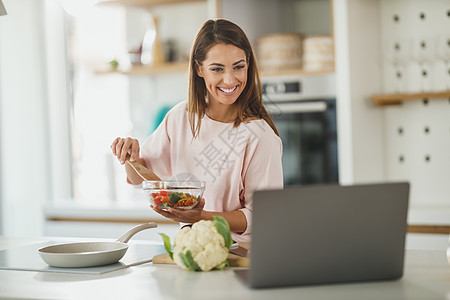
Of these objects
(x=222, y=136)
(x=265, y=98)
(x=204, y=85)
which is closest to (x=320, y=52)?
(x=265, y=98)

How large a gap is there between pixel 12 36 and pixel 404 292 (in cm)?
332

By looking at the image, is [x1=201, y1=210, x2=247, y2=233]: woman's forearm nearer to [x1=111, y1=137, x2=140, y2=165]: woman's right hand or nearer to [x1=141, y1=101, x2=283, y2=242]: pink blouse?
[x1=141, y1=101, x2=283, y2=242]: pink blouse

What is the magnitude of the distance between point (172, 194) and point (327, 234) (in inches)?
20.1

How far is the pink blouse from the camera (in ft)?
6.44

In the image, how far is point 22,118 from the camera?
390cm

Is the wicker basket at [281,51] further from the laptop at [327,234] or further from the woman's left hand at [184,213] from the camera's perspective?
the laptop at [327,234]

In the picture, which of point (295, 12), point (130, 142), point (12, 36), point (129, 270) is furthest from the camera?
point (12, 36)

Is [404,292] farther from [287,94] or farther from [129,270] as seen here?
[287,94]

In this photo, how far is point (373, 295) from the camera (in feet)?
3.81

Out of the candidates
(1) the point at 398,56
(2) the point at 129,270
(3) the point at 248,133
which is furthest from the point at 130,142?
(1) the point at 398,56

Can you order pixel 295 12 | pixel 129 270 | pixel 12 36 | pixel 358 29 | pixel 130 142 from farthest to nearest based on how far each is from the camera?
1. pixel 12 36
2. pixel 295 12
3. pixel 358 29
4. pixel 130 142
5. pixel 129 270

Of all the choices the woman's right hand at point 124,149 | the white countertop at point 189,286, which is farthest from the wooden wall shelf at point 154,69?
the white countertop at point 189,286

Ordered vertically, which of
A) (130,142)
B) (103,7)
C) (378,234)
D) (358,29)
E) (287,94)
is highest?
(103,7)

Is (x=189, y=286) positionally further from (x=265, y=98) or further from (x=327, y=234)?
(x=265, y=98)
